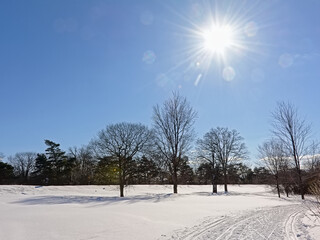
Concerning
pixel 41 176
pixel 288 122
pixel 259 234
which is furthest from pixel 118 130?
pixel 41 176

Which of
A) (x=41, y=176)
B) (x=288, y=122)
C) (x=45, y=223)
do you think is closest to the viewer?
(x=45, y=223)

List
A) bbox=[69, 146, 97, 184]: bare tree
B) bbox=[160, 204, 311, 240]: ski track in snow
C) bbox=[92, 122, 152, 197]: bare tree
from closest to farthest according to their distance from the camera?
bbox=[160, 204, 311, 240]: ski track in snow
bbox=[92, 122, 152, 197]: bare tree
bbox=[69, 146, 97, 184]: bare tree

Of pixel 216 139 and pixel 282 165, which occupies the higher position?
pixel 216 139

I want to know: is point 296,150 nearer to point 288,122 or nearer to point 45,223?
point 288,122

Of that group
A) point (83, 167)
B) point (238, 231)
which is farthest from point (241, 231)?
point (83, 167)

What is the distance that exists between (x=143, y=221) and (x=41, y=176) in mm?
41713

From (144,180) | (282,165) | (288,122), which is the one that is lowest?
(144,180)

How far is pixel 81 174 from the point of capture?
1839 inches

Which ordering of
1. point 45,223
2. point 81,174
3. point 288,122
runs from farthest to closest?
point 81,174 → point 288,122 → point 45,223

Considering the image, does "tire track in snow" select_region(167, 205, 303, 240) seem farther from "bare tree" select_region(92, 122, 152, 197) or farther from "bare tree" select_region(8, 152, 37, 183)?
"bare tree" select_region(8, 152, 37, 183)

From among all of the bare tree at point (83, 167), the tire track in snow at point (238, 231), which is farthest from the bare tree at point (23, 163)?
the tire track in snow at point (238, 231)

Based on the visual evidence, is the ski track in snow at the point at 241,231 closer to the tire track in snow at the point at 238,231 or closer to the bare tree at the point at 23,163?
the tire track in snow at the point at 238,231

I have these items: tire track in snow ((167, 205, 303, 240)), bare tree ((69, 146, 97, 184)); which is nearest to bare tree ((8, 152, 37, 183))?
bare tree ((69, 146, 97, 184))

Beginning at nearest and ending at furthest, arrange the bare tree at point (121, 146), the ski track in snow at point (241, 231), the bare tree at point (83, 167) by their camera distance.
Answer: the ski track in snow at point (241, 231)
the bare tree at point (121, 146)
the bare tree at point (83, 167)
